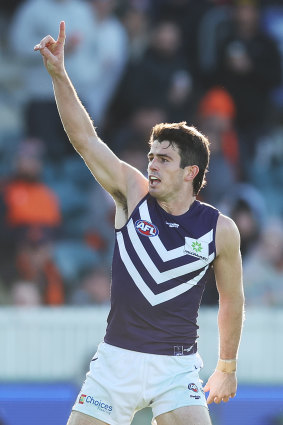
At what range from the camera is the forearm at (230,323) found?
6.28 m

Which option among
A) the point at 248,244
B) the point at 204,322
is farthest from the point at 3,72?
the point at 204,322

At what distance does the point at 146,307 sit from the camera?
6.04 metres

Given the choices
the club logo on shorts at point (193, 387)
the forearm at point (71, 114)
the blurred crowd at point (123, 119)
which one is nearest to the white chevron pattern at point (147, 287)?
the club logo on shorts at point (193, 387)

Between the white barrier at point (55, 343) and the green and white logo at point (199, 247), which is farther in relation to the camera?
the white barrier at point (55, 343)

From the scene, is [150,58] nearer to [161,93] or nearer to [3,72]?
[161,93]

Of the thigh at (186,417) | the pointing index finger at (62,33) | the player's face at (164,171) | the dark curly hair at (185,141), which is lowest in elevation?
the thigh at (186,417)

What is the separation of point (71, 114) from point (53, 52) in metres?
0.38

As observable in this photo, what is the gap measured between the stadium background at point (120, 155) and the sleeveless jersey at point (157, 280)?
255 centimetres

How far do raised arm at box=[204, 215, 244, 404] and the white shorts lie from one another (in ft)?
1.12

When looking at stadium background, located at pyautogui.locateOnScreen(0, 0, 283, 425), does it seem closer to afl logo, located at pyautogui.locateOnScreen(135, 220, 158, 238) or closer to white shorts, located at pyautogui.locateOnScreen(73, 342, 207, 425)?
white shorts, located at pyautogui.locateOnScreen(73, 342, 207, 425)

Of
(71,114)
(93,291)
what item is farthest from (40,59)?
(71,114)

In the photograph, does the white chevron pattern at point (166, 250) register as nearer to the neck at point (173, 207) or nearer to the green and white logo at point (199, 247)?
the green and white logo at point (199, 247)

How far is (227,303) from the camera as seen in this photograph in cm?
628

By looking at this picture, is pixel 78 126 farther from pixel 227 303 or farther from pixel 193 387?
pixel 193 387
